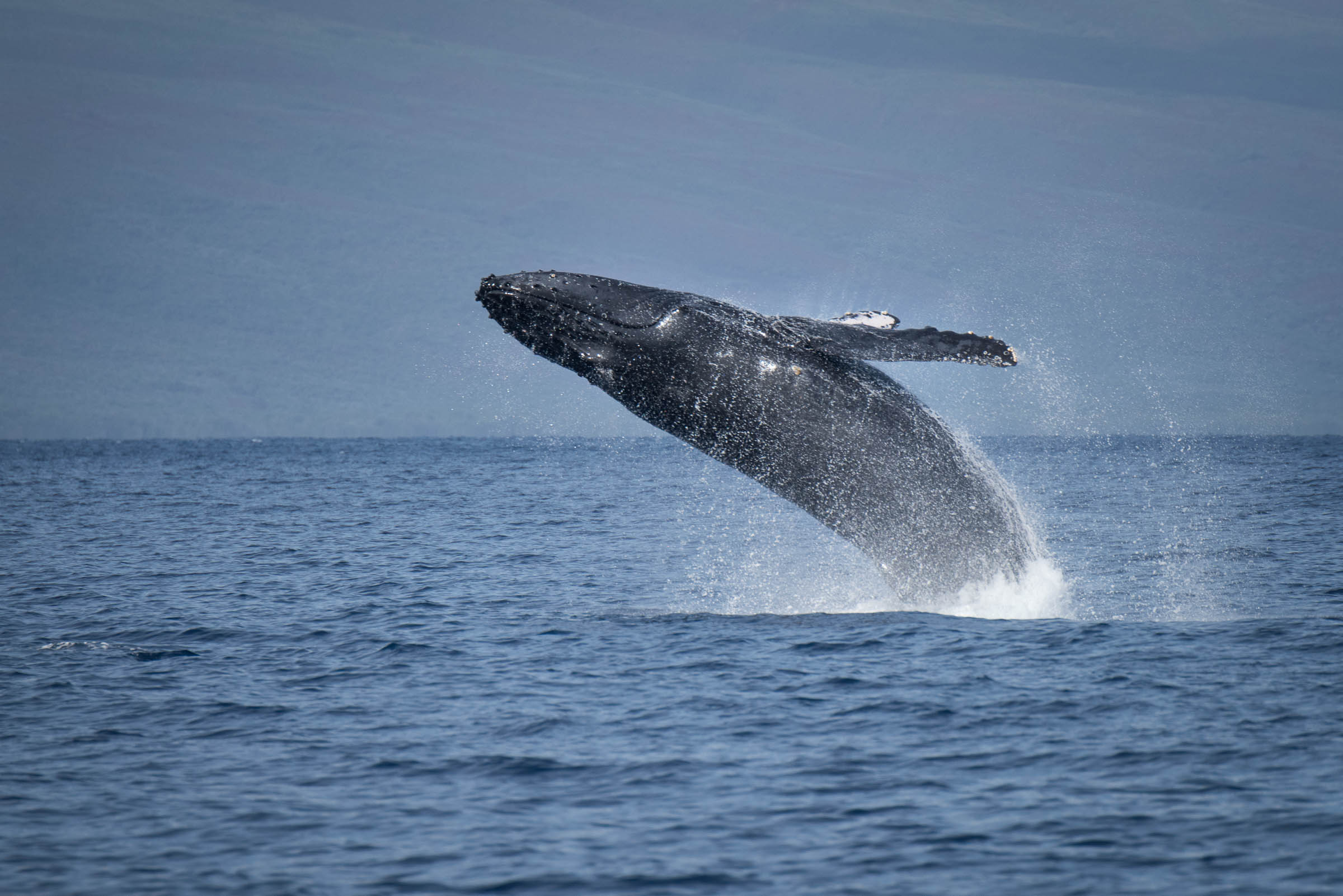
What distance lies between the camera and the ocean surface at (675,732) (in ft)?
26.2

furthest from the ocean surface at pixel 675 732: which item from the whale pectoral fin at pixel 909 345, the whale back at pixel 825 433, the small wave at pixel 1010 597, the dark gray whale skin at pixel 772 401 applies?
the whale pectoral fin at pixel 909 345

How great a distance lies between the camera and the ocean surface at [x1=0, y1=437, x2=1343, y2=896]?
7977 mm

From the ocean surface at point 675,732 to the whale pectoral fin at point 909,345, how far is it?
11.0 feet

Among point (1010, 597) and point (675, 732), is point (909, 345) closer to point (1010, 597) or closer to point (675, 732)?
point (675, 732)

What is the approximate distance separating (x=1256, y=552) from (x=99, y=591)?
23.2 metres

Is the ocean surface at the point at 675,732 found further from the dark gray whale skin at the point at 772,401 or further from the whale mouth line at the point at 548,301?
the whale mouth line at the point at 548,301

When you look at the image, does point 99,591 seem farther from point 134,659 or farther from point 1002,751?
point 1002,751

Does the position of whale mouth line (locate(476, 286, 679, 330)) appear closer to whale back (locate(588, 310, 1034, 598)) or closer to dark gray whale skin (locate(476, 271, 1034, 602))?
dark gray whale skin (locate(476, 271, 1034, 602))

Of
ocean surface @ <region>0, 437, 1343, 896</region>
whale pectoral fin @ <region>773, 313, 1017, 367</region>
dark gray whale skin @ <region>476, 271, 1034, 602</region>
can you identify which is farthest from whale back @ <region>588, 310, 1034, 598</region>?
ocean surface @ <region>0, 437, 1343, 896</region>

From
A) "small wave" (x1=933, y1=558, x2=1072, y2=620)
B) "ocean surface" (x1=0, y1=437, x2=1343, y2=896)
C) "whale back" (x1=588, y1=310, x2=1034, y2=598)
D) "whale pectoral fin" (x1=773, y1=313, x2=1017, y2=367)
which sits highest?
"whale pectoral fin" (x1=773, y1=313, x2=1017, y2=367)

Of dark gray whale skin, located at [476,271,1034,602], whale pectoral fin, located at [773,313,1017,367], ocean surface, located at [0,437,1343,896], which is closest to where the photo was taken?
ocean surface, located at [0,437,1343,896]

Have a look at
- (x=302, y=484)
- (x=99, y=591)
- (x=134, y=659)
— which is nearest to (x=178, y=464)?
(x=302, y=484)

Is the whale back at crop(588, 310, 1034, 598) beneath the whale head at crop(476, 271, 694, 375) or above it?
beneath

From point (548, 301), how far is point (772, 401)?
2.71 metres
